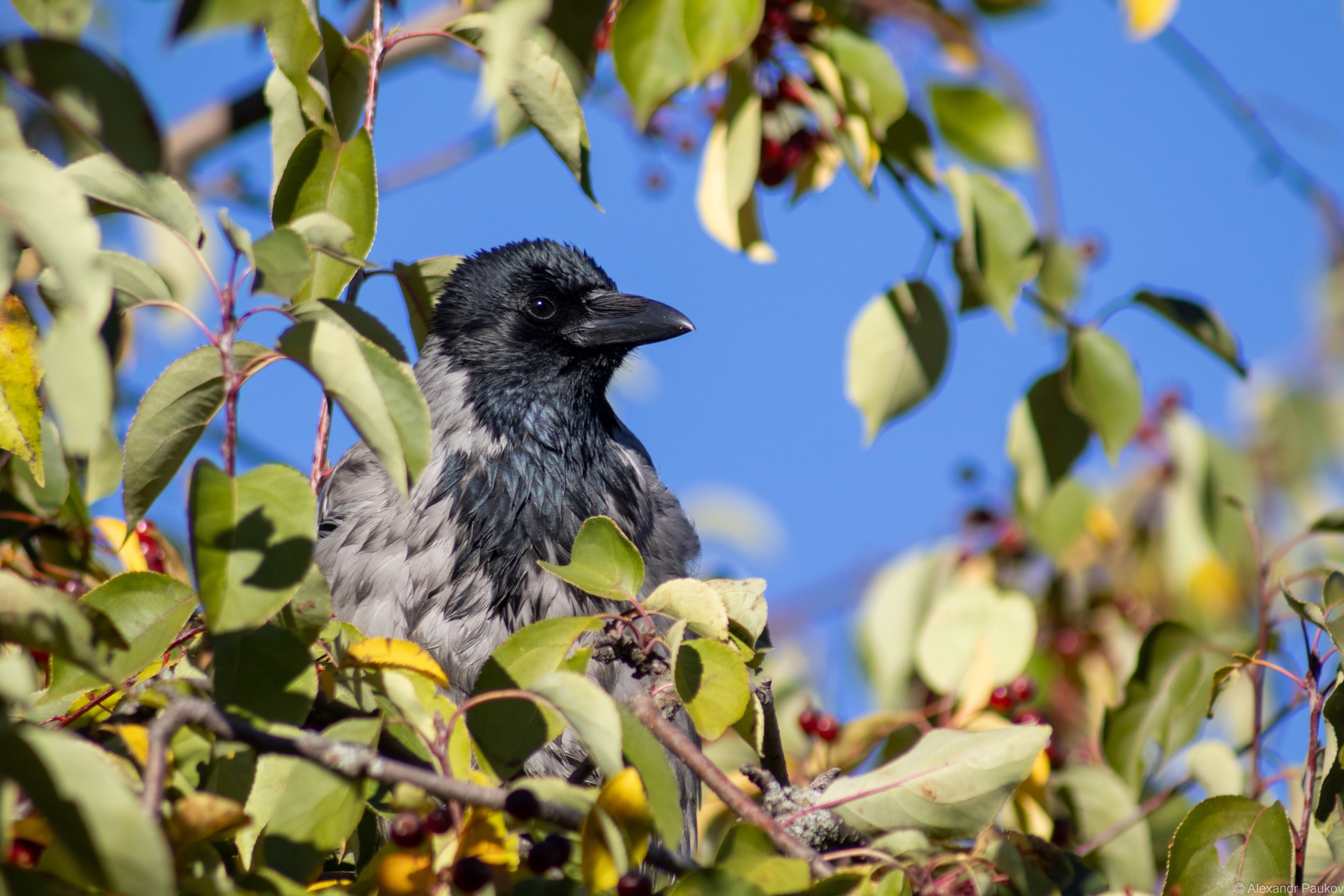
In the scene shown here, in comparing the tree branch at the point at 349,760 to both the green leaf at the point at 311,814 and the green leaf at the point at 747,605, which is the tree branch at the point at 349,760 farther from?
the green leaf at the point at 747,605

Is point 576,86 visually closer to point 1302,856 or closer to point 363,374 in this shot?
point 363,374

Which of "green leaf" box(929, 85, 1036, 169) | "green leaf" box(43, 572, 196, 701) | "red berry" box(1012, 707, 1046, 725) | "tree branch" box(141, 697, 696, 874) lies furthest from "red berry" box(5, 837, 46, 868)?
"green leaf" box(929, 85, 1036, 169)

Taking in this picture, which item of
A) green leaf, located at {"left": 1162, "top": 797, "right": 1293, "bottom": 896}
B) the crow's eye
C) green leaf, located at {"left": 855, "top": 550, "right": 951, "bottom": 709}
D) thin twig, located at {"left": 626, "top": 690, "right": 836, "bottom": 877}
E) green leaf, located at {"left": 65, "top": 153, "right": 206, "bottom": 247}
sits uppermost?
green leaf, located at {"left": 65, "top": 153, "right": 206, "bottom": 247}

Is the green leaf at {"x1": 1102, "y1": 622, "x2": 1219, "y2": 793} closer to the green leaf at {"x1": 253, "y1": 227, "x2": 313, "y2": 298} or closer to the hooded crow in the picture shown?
the hooded crow

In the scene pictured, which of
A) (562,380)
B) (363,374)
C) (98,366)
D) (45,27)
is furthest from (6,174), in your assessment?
(562,380)

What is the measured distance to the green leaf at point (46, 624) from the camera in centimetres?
99

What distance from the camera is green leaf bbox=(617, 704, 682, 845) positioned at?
1.17 metres

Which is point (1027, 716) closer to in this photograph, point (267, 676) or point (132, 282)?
point (267, 676)

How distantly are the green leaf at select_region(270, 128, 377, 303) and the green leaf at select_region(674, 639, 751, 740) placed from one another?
76cm

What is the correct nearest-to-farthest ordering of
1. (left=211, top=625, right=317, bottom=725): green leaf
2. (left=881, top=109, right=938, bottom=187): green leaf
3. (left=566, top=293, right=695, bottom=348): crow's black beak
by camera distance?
(left=211, top=625, right=317, bottom=725): green leaf → (left=881, top=109, right=938, bottom=187): green leaf → (left=566, top=293, right=695, bottom=348): crow's black beak

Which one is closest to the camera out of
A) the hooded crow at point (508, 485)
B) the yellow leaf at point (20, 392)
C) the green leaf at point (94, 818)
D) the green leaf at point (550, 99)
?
the green leaf at point (94, 818)

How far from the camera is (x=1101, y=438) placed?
235cm

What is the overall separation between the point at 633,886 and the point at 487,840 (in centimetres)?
17

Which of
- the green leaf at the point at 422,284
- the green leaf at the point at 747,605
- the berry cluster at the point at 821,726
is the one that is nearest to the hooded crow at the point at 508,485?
the berry cluster at the point at 821,726
